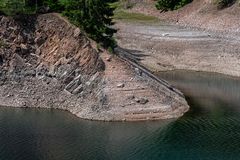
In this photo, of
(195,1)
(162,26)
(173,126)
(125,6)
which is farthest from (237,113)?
(125,6)

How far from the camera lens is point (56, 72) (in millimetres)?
76938

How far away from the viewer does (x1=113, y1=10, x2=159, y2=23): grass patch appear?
428ft

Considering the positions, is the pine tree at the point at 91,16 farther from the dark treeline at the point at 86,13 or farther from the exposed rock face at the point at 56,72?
the exposed rock face at the point at 56,72

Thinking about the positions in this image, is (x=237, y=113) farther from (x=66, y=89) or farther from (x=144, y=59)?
(x=144, y=59)

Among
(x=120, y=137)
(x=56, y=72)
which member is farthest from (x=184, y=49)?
(x=120, y=137)

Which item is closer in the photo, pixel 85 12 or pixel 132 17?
pixel 85 12

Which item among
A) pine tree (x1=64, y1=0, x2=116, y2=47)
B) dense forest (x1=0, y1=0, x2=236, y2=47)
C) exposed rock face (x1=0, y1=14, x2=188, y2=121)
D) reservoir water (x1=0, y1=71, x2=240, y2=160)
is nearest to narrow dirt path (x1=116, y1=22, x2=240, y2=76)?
reservoir water (x1=0, y1=71, x2=240, y2=160)

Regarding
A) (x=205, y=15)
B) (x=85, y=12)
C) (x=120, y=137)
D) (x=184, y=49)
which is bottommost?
(x=184, y=49)

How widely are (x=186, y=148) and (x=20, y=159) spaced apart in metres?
17.4

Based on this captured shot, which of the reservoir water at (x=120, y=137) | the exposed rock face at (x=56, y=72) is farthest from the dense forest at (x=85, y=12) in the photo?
the reservoir water at (x=120, y=137)

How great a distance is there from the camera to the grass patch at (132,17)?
13050 cm

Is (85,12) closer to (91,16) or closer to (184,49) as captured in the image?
(91,16)

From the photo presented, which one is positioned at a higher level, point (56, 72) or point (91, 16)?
point (91, 16)

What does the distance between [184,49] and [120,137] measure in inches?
1827
